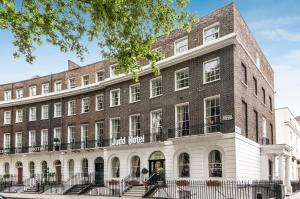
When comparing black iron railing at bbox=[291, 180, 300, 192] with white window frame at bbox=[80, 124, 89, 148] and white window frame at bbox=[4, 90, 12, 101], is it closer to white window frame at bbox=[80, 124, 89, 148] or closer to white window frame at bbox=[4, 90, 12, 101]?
white window frame at bbox=[80, 124, 89, 148]

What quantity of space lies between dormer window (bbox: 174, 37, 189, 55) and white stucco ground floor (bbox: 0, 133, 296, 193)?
654cm

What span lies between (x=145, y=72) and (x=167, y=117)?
4.10 m

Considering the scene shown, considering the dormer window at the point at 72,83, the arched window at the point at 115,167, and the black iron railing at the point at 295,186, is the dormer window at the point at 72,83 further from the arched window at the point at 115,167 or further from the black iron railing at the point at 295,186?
the black iron railing at the point at 295,186

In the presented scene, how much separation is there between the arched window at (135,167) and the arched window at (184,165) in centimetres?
452

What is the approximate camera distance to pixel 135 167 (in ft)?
93.3

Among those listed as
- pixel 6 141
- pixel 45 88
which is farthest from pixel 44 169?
pixel 45 88

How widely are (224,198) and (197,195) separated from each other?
6.41 ft

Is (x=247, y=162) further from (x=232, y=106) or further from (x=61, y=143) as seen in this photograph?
(x=61, y=143)

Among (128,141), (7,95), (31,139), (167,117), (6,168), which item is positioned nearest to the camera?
(167,117)

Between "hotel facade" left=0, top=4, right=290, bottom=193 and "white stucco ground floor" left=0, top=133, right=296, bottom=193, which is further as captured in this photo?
"hotel facade" left=0, top=4, right=290, bottom=193

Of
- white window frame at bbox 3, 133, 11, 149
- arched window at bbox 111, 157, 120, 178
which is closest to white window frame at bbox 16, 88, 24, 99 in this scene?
white window frame at bbox 3, 133, 11, 149

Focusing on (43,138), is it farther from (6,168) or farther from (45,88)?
(6,168)

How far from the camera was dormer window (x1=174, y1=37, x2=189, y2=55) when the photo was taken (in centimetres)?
2589

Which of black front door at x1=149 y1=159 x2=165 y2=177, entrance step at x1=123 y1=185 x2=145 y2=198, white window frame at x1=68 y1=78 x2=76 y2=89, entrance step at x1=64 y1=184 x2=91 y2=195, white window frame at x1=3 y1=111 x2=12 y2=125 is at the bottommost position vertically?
entrance step at x1=64 y1=184 x2=91 y2=195
